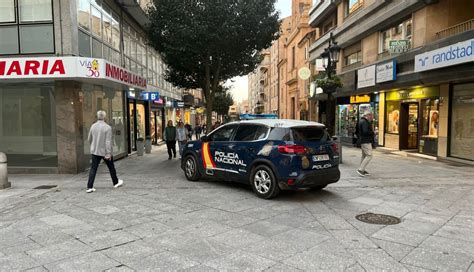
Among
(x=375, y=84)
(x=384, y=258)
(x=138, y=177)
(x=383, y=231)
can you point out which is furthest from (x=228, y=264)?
(x=375, y=84)

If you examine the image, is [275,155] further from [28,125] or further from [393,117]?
[393,117]

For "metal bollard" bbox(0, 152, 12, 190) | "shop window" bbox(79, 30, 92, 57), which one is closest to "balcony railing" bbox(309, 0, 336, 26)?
"shop window" bbox(79, 30, 92, 57)

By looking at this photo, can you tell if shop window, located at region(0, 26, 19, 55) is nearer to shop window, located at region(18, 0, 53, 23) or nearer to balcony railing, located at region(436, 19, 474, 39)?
shop window, located at region(18, 0, 53, 23)

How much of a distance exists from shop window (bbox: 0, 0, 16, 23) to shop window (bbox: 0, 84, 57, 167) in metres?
1.94

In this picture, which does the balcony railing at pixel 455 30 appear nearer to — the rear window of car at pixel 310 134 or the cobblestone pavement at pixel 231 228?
the cobblestone pavement at pixel 231 228

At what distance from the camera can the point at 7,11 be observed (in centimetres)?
1073

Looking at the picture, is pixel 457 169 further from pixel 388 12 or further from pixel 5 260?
pixel 5 260

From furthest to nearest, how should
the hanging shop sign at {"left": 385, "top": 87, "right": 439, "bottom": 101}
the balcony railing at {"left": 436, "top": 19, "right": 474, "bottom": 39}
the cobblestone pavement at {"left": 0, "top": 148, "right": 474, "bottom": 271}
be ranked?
1. the hanging shop sign at {"left": 385, "top": 87, "right": 439, "bottom": 101}
2. the balcony railing at {"left": 436, "top": 19, "right": 474, "bottom": 39}
3. the cobblestone pavement at {"left": 0, "top": 148, "right": 474, "bottom": 271}

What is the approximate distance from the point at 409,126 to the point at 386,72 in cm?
292

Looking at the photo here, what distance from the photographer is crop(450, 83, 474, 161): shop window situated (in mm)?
12219

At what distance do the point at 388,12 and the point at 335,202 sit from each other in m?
12.2

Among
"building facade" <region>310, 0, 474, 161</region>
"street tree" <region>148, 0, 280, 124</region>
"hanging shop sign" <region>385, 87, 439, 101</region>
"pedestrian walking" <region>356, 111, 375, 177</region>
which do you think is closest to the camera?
"pedestrian walking" <region>356, 111, 375, 177</region>

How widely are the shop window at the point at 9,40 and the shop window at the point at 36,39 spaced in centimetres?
19

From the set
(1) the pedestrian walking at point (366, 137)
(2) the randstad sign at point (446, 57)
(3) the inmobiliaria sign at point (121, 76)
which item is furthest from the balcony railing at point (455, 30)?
(3) the inmobiliaria sign at point (121, 76)
